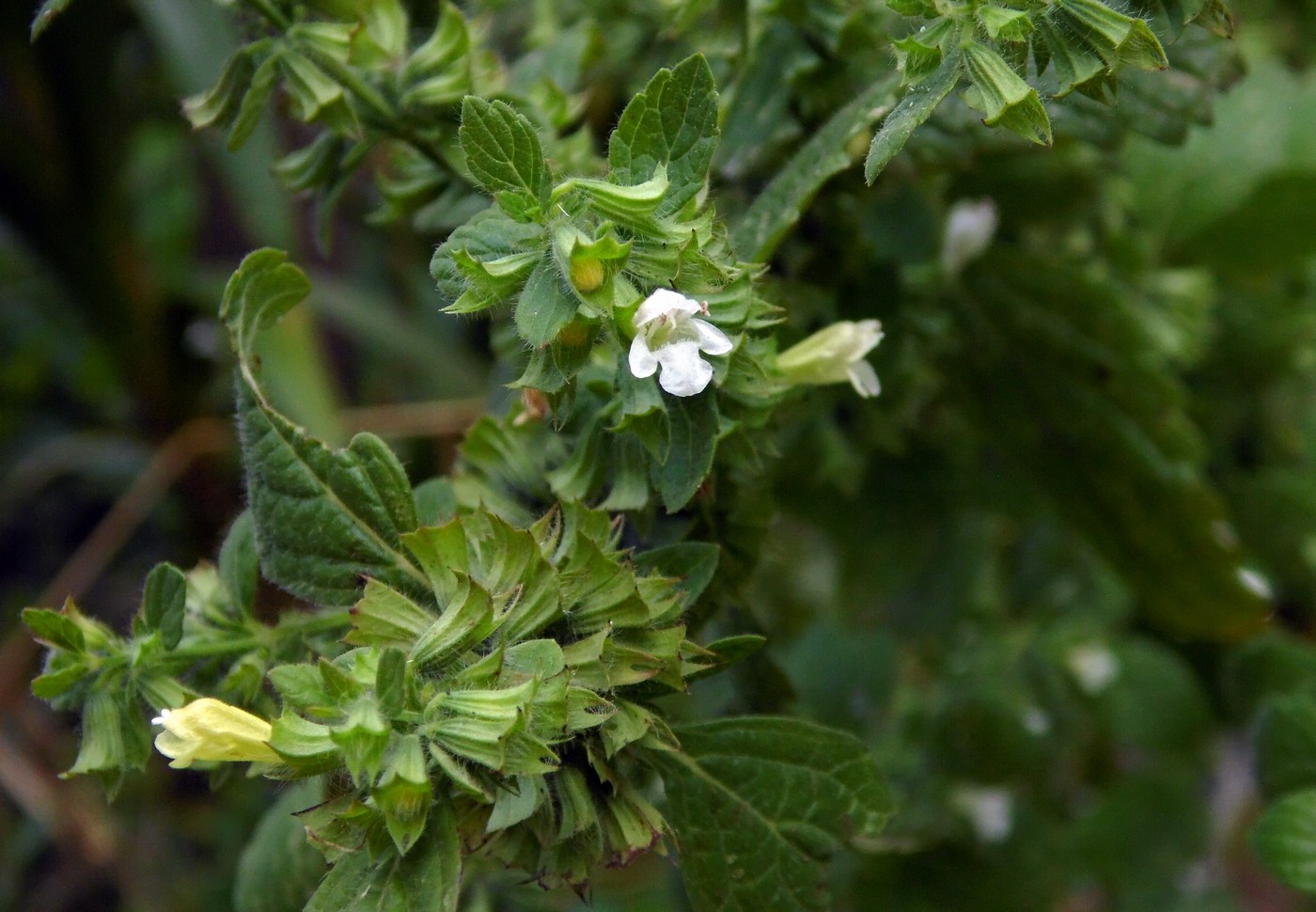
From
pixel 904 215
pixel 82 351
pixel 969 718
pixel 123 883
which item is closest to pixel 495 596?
pixel 904 215

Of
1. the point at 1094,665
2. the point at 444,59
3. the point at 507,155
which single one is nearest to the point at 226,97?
the point at 444,59

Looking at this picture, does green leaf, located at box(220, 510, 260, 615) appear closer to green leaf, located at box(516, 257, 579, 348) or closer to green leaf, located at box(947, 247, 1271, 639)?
green leaf, located at box(516, 257, 579, 348)

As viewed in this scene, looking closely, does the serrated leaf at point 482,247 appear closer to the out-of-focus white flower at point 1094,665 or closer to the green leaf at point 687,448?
the green leaf at point 687,448

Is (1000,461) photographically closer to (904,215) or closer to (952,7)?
(904,215)

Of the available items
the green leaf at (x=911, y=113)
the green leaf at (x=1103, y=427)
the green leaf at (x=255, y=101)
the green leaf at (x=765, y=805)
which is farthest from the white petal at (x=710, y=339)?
the green leaf at (x=1103, y=427)

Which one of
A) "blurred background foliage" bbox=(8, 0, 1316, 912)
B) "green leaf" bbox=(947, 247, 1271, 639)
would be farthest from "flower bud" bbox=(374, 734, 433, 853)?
"green leaf" bbox=(947, 247, 1271, 639)

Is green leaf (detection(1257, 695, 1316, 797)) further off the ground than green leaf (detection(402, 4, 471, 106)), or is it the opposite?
green leaf (detection(402, 4, 471, 106))
